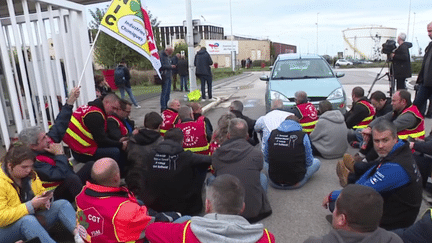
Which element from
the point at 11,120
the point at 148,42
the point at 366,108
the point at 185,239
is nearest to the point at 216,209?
the point at 185,239

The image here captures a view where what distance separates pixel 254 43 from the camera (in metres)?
71.5

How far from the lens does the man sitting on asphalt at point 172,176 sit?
142 inches

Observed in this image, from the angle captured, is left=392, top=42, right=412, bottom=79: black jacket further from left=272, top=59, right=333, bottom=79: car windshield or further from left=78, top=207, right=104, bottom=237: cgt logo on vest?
left=78, top=207, right=104, bottom=237: cgt logo on vest

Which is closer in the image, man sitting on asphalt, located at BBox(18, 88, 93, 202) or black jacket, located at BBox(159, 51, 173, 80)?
man sitting on asphalt, located at BBox(18, 88, 93, 202)

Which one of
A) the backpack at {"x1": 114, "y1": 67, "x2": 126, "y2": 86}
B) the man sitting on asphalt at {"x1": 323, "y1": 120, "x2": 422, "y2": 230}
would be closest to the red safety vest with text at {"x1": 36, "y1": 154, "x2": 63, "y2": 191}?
the man sitting on asphalt at {"x1": 323, "y1": 120, "x2": 422, "y2": 230}

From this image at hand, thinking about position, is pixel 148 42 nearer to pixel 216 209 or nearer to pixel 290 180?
pixel 290 180

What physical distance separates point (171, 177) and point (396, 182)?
217cm

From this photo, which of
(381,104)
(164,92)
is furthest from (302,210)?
(164,92)

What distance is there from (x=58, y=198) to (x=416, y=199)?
12.0 feet

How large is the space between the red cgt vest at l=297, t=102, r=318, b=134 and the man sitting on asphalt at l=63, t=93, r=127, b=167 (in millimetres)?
3196

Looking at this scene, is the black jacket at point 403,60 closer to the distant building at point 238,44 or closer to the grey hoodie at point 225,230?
the grey hoodie at point 225,230

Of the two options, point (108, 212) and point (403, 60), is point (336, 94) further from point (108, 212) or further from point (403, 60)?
point (108, 212)

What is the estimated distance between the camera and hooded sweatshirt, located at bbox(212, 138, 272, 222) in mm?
3629

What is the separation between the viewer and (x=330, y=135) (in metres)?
5.66
